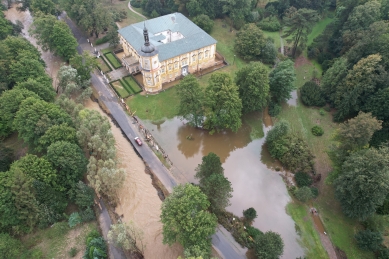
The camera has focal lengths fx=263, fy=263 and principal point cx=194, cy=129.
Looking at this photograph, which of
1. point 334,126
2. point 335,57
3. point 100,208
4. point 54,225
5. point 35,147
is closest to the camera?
point 54,225

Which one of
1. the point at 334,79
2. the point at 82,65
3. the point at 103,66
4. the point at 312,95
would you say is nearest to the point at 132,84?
the point at 103,66

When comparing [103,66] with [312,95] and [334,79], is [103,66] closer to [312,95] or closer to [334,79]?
[312,95]

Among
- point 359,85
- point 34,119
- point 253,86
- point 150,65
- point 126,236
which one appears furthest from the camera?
point 150,65

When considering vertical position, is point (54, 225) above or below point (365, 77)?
below

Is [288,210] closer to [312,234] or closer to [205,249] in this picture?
[312,234]

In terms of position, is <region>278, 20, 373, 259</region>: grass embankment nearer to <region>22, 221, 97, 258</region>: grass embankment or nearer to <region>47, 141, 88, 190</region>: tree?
<region>22, 221, 97, 258</region>: grass embankment

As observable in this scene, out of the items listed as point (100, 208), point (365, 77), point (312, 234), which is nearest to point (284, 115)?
point (365, 77)
